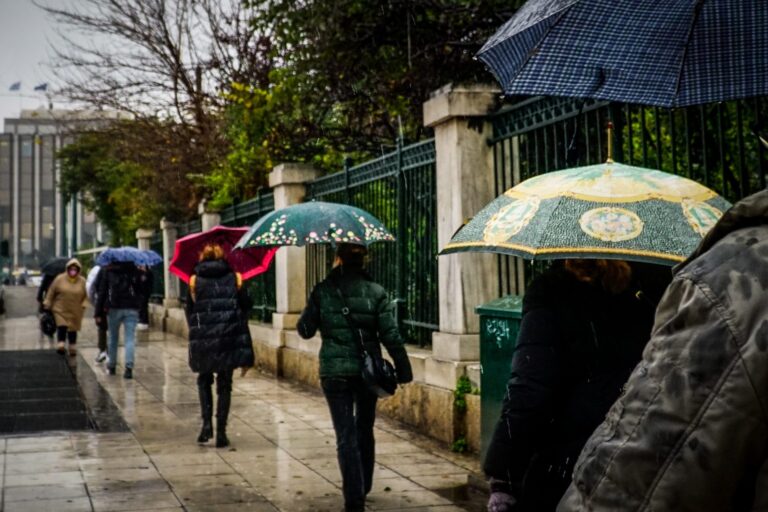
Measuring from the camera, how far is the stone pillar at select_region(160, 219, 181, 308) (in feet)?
78.7

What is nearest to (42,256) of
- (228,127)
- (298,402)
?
(228,127)

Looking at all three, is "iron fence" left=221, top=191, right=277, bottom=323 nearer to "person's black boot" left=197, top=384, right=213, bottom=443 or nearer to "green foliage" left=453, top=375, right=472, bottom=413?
"person's black boot" left=197, top=384, right=213, bottom=443

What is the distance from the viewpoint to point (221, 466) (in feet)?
25.3

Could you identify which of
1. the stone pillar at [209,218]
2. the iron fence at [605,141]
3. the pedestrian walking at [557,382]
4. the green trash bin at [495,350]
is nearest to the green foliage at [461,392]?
the iron fence at [605,141]

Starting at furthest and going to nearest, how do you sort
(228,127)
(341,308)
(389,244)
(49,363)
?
1. (228,127)
2. (49,363)
3. (389,244)
4. (341,308)

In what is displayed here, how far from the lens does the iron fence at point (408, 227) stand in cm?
927

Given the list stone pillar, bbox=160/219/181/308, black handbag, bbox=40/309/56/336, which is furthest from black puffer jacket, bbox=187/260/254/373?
stone pillar, bbox=160/219/181/308

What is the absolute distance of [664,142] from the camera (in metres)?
8.77

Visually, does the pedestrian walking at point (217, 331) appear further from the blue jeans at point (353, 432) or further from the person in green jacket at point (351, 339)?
the blue jeans at point (353, 432)

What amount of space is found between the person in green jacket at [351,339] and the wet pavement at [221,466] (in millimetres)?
527

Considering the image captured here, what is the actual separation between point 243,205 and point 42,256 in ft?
386

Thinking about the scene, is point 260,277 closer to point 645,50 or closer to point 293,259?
point 293,259

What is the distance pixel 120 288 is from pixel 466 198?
7739mm

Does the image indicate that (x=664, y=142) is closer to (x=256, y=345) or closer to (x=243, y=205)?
(x=256, y=345)
